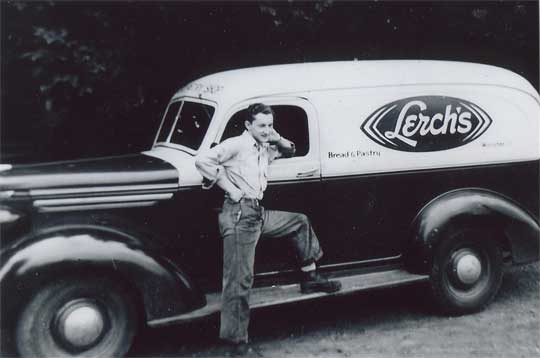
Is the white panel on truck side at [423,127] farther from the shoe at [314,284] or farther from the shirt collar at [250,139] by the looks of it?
the shoe at [314,284]

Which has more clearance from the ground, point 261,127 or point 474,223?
point 261,127

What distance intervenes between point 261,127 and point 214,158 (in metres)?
0.40

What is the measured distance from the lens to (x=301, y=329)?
5.04 m

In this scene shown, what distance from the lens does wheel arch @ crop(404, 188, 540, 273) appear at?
4992mm

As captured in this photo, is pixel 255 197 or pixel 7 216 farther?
pixel 255 197

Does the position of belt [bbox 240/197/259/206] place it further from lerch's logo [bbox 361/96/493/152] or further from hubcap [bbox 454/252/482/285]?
hubcap [bbox 454/252/482/285]

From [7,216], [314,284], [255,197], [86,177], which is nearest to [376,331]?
[314,284]

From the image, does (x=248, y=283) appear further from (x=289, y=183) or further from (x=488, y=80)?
(x=488, y=80)

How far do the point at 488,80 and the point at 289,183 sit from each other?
2.05 metres

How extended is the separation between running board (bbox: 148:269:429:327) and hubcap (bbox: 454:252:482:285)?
33 cm

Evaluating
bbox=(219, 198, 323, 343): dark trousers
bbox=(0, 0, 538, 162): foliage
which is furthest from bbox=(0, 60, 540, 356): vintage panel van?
bbox=(0, 0, 538, 162): foliage

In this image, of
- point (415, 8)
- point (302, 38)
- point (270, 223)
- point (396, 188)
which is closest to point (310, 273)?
point (270, 223)

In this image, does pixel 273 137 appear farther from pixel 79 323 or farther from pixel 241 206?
pixel 79 323

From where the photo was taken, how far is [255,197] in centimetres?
438
